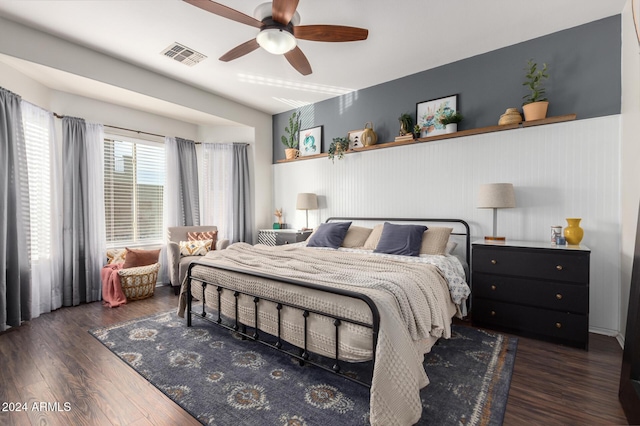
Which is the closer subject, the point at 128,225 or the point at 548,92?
the point at 548,92

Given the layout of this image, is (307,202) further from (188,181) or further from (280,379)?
(280,379)

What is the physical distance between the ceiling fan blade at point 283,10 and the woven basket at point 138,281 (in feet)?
11.6

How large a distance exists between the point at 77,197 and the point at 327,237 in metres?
3.32

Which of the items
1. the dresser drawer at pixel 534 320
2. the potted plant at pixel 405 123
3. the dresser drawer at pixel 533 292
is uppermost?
the potted plant at pixel 405 123

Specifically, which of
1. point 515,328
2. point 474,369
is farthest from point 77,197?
point 515,328

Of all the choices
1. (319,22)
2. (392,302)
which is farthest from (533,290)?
(319,22)

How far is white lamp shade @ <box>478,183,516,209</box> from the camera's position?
3.04m

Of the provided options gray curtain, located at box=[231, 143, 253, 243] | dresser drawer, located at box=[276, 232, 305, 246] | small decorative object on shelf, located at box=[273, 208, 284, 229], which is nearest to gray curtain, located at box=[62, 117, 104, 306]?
gray curtain, located at box=[231, 143, 253, 243]

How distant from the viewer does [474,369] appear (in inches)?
86.4

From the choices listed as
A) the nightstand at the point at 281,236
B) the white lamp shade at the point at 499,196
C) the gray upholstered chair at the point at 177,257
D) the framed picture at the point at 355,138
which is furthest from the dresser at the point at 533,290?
the gray upholstered chair at the point at 177,257

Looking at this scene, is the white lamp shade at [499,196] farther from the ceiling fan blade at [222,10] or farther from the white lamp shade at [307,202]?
the ceiling fan blade at [222,10]

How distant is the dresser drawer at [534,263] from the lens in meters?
2.53

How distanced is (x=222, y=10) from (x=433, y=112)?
9.11 feet

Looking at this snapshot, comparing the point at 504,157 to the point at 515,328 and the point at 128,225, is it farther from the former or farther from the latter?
the point at 128,225
